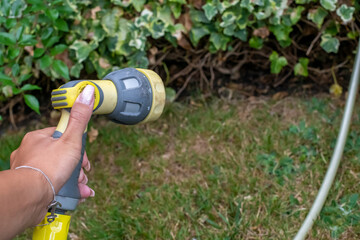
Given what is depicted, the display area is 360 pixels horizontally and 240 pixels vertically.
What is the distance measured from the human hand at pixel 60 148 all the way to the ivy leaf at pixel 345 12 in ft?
4.99

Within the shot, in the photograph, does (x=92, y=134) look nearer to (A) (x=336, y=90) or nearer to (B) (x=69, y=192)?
(B) (x=69, y=192)

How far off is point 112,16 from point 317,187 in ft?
4.38

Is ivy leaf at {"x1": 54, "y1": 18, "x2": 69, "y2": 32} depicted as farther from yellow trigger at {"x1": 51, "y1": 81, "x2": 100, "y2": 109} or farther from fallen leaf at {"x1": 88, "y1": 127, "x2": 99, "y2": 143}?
yellow trigger at {"x1": 51, "y1": 81, "x2": 100, "y2": 109}

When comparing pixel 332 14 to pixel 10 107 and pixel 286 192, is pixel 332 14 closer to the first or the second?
pixel 286 192

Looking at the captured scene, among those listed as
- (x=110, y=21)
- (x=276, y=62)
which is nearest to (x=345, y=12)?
(x=276, y=62)

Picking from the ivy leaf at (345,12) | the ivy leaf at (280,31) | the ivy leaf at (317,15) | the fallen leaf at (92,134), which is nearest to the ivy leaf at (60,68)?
the fallen leaf at (92,134)

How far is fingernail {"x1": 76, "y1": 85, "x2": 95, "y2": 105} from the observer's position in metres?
1.22

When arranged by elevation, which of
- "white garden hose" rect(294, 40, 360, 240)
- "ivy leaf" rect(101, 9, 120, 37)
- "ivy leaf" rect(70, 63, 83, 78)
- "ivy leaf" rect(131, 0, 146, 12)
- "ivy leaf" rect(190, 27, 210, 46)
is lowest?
"white garden hose" rect(294, 40, 360, 240)

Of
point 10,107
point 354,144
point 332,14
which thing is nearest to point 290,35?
point 332,14

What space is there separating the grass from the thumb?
0.88m

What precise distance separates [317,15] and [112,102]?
141 cm

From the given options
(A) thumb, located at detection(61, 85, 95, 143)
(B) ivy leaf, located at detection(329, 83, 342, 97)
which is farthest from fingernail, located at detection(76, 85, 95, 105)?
(B) ivy leaf, located at detection(329, 83, 342, 97)

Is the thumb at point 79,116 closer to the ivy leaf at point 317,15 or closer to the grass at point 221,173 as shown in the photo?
the grass at point 221,173

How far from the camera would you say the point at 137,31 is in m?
2.36
